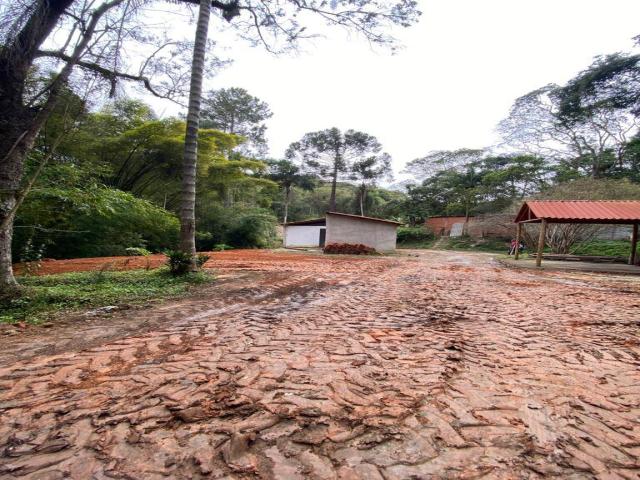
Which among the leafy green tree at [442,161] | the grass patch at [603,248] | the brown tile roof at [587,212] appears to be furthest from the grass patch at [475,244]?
the brown tile roof at [587,212]

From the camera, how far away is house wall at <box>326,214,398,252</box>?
2089 cm

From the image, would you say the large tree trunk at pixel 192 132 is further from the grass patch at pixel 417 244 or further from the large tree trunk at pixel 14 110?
the grass patch at pixel 417 244

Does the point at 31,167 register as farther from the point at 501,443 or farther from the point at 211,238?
the point at 211,238

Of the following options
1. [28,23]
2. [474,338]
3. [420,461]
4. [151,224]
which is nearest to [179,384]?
[420,461]

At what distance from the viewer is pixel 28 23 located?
13.9 feet

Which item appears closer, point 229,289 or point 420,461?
point 420,461

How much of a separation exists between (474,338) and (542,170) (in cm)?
2980

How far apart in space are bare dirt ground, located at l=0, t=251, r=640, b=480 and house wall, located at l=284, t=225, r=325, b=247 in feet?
79.2

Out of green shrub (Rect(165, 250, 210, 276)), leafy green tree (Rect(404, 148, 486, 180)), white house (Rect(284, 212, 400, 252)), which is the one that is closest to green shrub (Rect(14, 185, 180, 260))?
green shrub (Rect(165, 250, 210, 276))

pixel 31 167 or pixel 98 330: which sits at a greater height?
pixel 31 167

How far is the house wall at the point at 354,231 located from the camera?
20891mm

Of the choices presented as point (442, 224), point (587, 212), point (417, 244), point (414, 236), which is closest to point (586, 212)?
point (587, 212)

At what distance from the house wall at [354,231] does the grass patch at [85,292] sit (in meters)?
14.2

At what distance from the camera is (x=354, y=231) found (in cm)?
2106
